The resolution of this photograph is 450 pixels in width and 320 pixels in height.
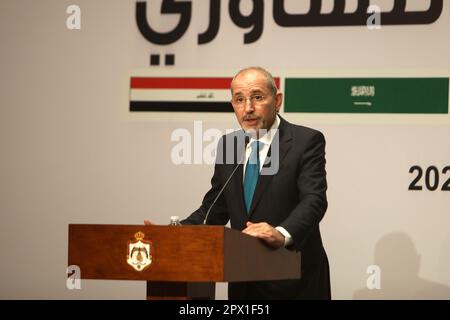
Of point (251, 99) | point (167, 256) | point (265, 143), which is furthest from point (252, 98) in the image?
point (167, 256)

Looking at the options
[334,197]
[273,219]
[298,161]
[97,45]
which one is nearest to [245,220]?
[273,219]

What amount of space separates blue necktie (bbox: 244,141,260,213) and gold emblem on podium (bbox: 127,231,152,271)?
0.87 meters

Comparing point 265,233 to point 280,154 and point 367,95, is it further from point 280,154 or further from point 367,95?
point 367,95

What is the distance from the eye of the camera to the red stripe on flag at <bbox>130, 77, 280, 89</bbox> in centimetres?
541

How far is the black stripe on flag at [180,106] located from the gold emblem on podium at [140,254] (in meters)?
2.87

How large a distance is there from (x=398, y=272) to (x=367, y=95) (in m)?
1.16

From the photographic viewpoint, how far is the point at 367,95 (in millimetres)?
5211

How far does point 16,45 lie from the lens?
5.79 m

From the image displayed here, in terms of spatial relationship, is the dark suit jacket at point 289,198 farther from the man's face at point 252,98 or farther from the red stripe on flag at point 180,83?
the red stripe on flag at point 180,83

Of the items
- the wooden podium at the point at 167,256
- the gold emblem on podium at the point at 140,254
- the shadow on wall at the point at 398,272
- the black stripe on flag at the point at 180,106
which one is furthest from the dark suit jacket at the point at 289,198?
the black stripe on flag at the point at 180,106

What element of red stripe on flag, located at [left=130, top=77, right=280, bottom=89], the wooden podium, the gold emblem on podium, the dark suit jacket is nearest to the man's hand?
the wooden podium

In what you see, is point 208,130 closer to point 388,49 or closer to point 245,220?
point 388,49

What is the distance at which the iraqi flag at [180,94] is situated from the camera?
539cm
